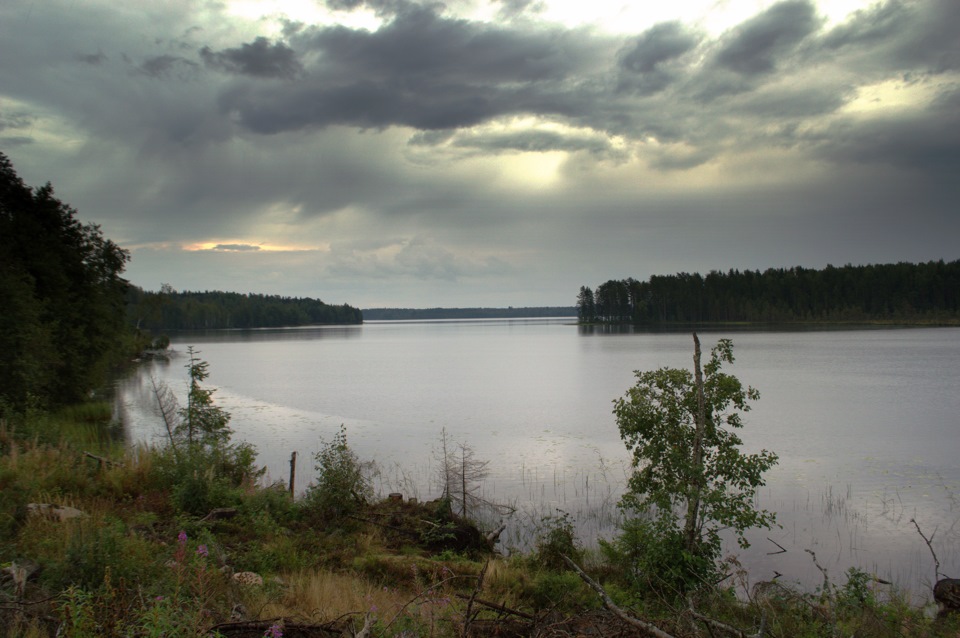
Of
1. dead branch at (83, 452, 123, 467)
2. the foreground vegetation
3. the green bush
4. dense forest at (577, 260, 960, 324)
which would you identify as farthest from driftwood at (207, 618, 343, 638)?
dense forest at (577, 260, 960, 324)

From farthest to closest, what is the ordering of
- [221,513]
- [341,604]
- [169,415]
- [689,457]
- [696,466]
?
[169,415] → [689,457] → [221,513] → [696,466] → [341,604]

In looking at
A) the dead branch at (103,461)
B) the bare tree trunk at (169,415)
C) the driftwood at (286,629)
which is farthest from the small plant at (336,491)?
the driftwood at (286,629)

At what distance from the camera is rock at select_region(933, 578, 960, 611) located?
401 inches

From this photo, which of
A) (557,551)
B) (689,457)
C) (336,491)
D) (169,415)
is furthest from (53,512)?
(169,415)

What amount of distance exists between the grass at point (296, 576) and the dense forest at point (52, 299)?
9.76m

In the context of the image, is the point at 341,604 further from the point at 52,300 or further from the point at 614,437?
the point at 52,300

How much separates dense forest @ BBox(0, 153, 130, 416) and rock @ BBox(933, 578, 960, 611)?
27510 mm

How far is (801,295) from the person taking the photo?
170250 mm

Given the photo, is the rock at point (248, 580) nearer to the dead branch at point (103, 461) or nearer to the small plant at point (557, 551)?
the small plant at point (557, 551)

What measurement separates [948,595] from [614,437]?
702 inches

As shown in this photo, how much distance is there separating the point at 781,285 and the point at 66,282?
587 feet

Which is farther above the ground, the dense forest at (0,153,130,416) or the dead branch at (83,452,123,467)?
the dense forest at (0,153,130,416)

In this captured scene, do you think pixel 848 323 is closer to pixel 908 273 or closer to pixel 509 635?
pixel 908 273

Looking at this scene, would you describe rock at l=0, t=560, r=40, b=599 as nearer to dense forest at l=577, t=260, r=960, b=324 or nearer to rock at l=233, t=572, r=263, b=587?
rock at l=233, t=572, r=263, b=587
